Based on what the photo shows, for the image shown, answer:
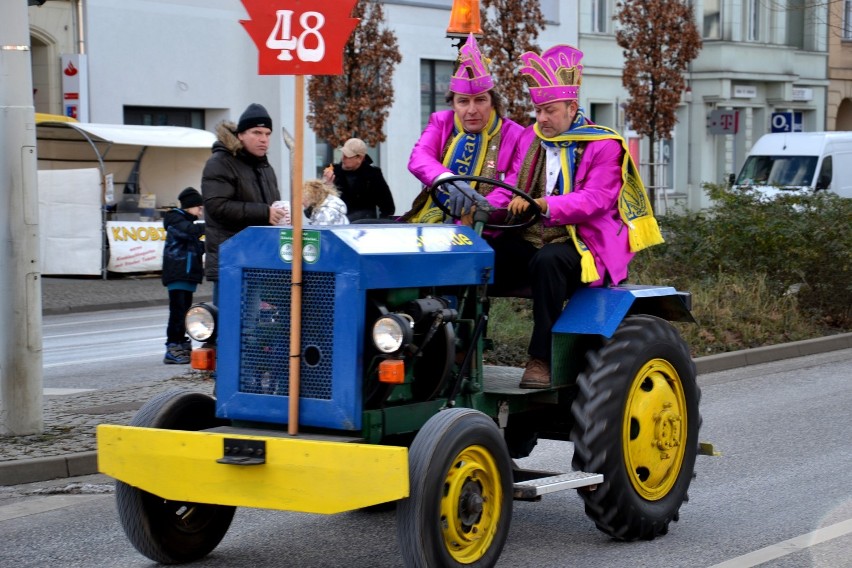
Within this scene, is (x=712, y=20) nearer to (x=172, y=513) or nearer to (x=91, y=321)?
(x=91, y=321)

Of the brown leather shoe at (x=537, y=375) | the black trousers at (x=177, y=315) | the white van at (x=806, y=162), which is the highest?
the white van at (x=806, y=162)

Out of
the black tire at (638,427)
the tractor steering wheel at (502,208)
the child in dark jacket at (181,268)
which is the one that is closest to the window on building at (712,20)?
the child in dark jacket at (181,268)

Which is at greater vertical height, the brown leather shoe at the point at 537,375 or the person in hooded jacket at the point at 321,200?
the person in hooded jacket at the point at 321,200

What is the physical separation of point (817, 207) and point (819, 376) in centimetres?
399

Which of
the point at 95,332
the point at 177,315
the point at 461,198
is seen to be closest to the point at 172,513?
the point at 461,198

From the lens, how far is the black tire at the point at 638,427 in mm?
6453

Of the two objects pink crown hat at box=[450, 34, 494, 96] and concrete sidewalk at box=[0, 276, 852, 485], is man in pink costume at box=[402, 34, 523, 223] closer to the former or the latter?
pink crown hat at box=[450, 34, 494, 96]

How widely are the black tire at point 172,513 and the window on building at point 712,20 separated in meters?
42.6

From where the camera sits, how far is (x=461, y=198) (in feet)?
21.6

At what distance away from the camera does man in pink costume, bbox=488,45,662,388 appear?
6.66 meters

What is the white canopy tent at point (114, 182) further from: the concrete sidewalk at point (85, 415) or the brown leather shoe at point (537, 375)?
the brown leather shoe at point (537, 375)

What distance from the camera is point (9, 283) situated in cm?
931

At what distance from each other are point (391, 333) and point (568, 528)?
79.2 inches

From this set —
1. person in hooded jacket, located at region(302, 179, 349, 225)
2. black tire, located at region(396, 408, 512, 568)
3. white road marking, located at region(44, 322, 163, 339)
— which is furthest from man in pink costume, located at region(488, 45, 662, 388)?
white road marking, located at region(44, 322, 163, 339)
